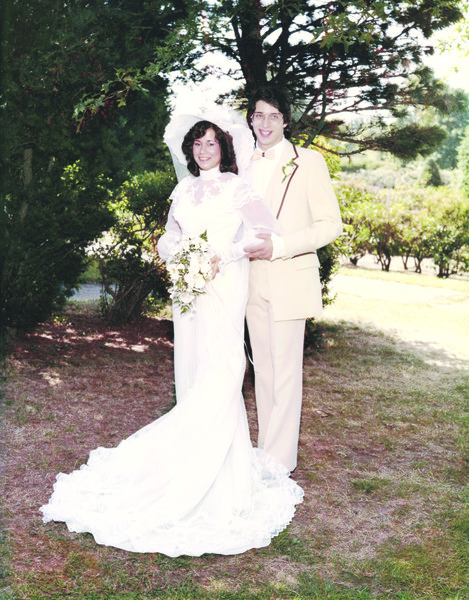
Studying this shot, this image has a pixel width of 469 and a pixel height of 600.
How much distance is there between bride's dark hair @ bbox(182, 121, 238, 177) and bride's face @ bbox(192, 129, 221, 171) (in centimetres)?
2

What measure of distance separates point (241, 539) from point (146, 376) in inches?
150

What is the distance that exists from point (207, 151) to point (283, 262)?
0.86m

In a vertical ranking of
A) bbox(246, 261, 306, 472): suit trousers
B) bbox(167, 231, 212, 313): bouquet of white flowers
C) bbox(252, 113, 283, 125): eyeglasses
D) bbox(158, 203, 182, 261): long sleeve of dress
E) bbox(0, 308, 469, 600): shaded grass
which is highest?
bbox(252, 113, 283, 125): eyeglasses

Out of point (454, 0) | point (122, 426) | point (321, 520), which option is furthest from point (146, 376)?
point (454, 0)

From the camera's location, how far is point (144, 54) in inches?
244

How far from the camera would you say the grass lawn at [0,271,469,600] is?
3084mm

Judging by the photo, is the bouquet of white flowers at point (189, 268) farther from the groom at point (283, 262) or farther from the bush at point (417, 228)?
the bush at point (417, 228)

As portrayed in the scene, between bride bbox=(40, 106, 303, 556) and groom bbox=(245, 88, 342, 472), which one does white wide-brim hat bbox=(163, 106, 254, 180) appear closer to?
bride bbox=(40, 106, 303, 556)

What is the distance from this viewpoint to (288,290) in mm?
4031

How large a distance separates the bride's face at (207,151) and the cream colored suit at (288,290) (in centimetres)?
44

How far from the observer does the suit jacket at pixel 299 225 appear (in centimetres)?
390

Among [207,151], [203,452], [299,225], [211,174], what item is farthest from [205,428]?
[207,151]

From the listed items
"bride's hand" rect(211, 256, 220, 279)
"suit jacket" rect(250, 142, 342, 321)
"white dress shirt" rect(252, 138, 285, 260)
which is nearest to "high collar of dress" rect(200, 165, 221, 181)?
"white dress shirt" rect(252, 138, 285, 260)

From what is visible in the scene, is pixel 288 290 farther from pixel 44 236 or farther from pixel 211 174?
pixel 44 236
